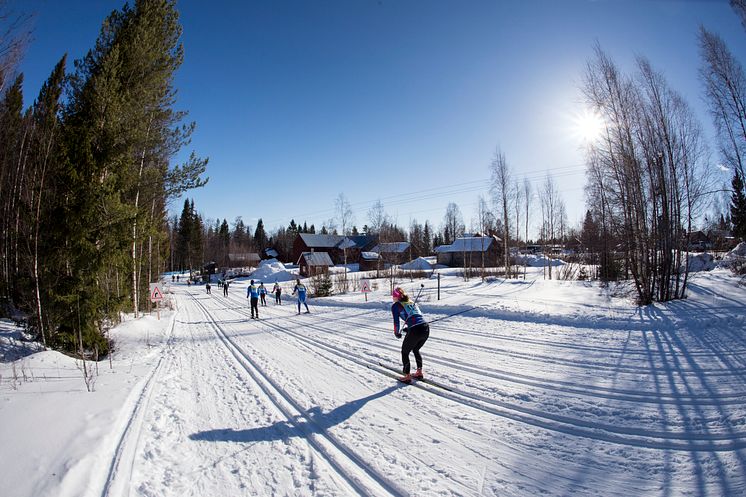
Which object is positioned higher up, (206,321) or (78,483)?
(78,483)

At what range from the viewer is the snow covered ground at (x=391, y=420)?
3.25 m

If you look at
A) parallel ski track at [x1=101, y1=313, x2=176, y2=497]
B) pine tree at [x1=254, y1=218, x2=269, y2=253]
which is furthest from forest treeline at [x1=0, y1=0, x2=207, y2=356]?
pine tree at [x1=254, y1=218, x2=269, y2=253]

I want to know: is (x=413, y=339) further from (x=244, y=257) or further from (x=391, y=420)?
(x=244, y=257)

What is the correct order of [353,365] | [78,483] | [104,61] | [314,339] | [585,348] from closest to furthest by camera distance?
1. [78,483]
2. [353,365]
3. [585,348]
4. [104,61]
5. [314,339]

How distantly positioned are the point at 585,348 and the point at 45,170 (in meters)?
14.7

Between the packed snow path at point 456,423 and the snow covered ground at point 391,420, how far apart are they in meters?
0.02

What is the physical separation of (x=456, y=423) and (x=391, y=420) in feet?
2.93

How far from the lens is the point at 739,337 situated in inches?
320

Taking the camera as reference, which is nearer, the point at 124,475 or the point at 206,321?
the point at 124,475

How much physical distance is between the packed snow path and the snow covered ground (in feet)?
0.08

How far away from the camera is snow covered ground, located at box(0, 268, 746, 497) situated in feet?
10.7

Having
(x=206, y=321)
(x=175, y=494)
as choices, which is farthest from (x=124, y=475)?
(x=206, y=321)

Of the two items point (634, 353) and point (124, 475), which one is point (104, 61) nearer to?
point (124, 475)

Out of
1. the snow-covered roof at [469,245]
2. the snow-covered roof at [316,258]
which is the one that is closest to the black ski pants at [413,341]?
the snow-covered roof at [469,245]
